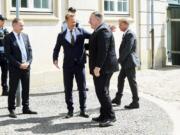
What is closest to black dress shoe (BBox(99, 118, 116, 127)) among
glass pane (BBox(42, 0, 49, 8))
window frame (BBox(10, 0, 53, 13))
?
window frame (BBox(10, 0, 53, 13))

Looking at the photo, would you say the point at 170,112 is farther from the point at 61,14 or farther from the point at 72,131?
the point at 61,14

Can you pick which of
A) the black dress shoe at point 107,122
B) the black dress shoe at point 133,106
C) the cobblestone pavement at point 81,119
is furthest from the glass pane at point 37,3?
the black dress shoe at point 107,122

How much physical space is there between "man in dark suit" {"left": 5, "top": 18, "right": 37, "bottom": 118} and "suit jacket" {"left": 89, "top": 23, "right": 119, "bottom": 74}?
4.33ft

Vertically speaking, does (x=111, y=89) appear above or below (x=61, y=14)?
below

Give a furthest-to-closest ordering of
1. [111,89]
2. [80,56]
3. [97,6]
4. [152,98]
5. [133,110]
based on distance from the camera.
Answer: [97,6]
[111,89]
[152,98]
[133,110]
[80,56]

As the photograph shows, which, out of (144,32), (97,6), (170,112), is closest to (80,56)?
(170,112)

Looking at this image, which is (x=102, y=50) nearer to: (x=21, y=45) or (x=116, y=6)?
(x=21, y=45)

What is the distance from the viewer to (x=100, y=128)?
8.57 meters

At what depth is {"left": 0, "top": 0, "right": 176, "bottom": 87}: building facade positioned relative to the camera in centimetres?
1334

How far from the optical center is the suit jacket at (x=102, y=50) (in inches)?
335

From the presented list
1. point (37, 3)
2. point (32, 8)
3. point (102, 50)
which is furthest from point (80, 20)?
point (102, 50)

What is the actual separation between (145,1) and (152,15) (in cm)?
61

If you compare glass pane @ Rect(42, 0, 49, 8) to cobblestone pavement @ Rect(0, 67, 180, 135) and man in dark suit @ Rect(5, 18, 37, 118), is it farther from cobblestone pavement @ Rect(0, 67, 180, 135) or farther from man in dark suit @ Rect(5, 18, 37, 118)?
man in dark suit @ Rect(5, 18, 37, 118)

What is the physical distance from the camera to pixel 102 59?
8500 millimetres
